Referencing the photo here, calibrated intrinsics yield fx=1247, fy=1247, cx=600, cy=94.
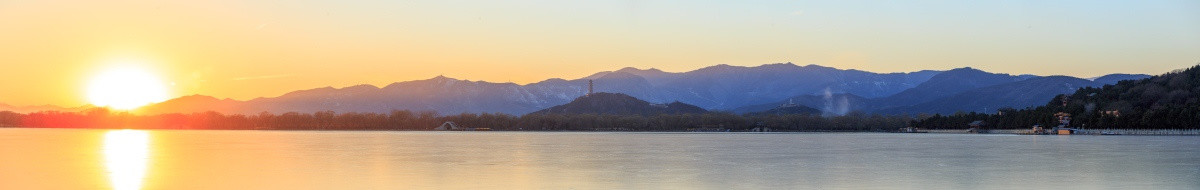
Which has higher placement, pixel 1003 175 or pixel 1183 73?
pixel 1183 73

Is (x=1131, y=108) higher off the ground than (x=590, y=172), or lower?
higher

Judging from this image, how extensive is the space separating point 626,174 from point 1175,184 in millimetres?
14557

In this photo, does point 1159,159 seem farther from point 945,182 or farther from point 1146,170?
point 945,182

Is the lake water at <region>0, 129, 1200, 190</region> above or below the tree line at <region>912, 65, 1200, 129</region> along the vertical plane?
below

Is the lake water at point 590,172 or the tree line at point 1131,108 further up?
the tree line at point 1131,108

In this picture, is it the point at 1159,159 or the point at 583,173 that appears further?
the point at 1159,159

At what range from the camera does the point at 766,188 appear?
30.5 m

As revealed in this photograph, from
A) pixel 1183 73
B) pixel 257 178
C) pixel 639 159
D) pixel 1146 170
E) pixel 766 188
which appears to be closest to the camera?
pixel 766 188

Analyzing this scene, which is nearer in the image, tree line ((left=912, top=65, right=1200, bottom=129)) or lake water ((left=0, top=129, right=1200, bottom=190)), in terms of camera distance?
lake water ((left=0, top=129, right=1200, bottom=190))

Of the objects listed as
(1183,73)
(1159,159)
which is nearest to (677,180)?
(1159,159)

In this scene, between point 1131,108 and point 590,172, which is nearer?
point 590,172

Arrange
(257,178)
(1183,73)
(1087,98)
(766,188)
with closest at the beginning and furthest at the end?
(766,188) → (257,178) → (1183,73) → (1087,98)

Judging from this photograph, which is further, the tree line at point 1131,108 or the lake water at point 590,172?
the tree line at point 1131,108

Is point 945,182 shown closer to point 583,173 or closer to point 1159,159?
point 583,173
